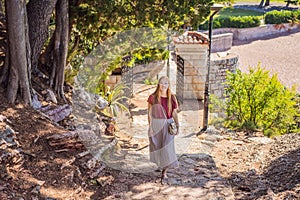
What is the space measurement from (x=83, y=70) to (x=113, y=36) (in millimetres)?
1051

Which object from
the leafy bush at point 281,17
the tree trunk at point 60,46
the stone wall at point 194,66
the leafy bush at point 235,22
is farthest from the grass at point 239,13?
the tree trunk at point 60,46

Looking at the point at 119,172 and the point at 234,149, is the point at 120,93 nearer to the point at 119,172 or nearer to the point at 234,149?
the point at 234,149

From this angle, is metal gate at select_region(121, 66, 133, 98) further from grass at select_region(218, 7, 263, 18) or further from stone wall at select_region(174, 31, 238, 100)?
grass at select_region(218, 7, 263, 18)

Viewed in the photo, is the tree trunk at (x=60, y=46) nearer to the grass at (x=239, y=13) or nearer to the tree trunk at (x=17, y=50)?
the tree trunk at (x=17, y=50)

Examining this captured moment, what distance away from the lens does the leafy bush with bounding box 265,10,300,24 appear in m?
29.8

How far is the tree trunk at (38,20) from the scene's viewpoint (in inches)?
274

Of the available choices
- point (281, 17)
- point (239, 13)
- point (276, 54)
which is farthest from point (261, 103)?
point (239, 13)

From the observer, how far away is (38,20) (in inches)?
276

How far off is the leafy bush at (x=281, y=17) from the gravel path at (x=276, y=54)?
38.6 inches

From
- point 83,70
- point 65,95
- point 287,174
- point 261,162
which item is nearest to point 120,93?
point 83,70

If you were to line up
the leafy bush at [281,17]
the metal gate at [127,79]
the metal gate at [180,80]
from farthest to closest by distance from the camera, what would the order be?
1. the leafy bush at [281,17]
2. the metal gate at [180,80]
3. the metal gate at [127,79]

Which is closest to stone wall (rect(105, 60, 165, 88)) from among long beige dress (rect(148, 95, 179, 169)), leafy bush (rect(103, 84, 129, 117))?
leafy bush (rect(103, 84, 129, 117))

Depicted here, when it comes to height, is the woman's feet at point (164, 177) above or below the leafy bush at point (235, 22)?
below

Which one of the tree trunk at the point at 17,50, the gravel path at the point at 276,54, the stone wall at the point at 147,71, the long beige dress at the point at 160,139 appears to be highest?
the tree trunk at the point at 17,50
